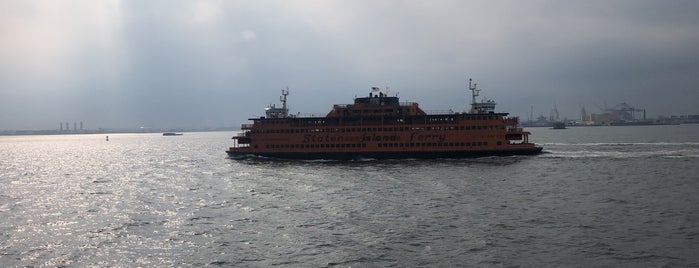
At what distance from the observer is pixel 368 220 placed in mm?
26547

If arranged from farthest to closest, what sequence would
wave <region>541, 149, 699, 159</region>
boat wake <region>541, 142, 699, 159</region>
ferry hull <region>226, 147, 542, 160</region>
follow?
ferry hull <region>226, 147, 542, 160</region> → boat wake <region>541, 142, 699, 159</region> → wave <region>541, 149, 699, 159</region>

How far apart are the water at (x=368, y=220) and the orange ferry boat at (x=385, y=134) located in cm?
1524

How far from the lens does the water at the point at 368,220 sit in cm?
1970

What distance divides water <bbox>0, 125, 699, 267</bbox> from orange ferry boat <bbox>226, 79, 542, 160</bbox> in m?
15.2

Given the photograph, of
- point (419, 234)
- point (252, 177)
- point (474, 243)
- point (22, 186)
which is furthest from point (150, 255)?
point (22, 186)

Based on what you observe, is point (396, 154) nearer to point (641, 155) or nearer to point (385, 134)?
point (385, 134)

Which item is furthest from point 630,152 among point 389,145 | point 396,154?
point 389,145

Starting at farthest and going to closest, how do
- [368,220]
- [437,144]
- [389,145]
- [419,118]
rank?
[389,145], [419,118], [437,144], [368,220]

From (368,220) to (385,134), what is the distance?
1615 inches

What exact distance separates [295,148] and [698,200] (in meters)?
49.3

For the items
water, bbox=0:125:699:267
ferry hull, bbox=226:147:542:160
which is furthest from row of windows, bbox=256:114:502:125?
water, bbox=0:125:699:267

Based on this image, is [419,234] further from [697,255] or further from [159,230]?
[159,230]

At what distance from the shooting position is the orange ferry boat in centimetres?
6425

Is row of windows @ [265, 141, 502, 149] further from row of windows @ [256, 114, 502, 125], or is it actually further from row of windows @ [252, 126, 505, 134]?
row of windows @ [256, 114, 502, 125]
